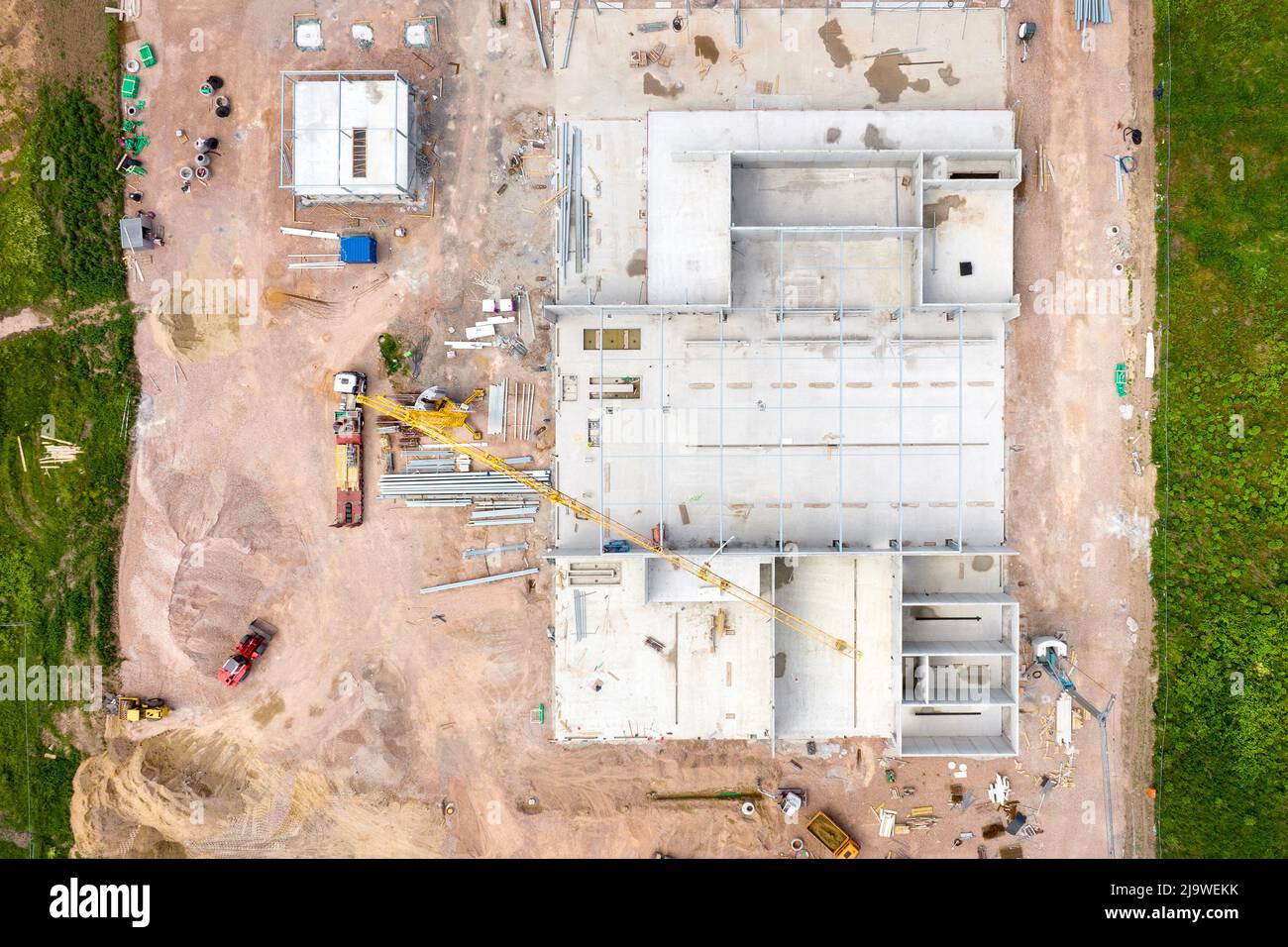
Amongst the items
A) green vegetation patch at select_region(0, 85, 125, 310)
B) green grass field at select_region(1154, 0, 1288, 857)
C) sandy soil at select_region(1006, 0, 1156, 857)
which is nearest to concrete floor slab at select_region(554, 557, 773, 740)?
sandy soil at select_region(1006, 0, 1156, 857)

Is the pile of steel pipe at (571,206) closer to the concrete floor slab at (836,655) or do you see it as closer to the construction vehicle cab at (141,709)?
the concrete floor slab at (836,655)

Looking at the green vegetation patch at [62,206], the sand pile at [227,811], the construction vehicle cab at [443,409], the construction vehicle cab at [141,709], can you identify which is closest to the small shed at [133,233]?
the green vegetation patch at [62,206]

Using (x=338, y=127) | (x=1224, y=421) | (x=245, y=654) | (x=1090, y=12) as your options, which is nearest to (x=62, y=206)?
(x=338, y=127)

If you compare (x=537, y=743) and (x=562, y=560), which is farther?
(x=537, y=743)

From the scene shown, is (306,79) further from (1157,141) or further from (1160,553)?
(1160,553)
